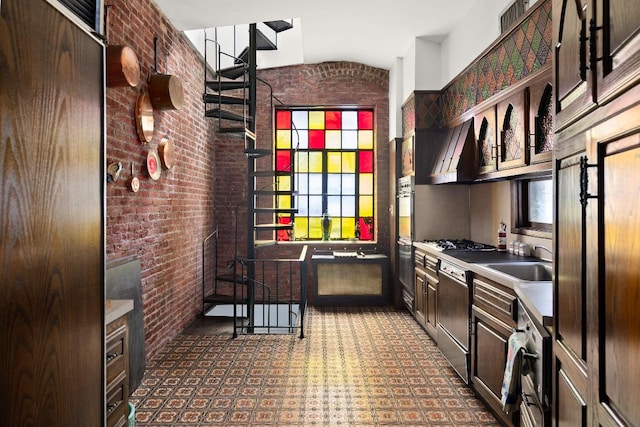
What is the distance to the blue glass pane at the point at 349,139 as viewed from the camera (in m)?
7.16

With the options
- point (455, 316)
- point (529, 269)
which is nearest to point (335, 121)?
point (455, 316)

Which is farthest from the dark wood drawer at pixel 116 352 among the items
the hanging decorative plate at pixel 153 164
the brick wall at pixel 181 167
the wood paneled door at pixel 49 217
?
the hanging decorative plate at pixel 153 164

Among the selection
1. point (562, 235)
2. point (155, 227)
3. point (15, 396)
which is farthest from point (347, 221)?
point (15, 396)

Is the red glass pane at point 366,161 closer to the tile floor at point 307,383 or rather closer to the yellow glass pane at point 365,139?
the yellow glass pane at point 365,139

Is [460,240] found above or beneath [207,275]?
above

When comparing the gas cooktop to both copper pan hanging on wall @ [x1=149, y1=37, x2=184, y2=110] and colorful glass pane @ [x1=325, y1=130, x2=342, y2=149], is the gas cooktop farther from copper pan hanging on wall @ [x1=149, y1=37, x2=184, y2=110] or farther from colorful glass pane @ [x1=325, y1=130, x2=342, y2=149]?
copper pan hanging on wall @ [x1=149, y1=37, x2=184, y2=110]

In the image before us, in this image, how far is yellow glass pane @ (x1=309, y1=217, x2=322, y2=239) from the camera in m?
7.13

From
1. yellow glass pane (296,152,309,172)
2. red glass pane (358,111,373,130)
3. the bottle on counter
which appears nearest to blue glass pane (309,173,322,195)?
yellow glass pane (296,152,309,172)

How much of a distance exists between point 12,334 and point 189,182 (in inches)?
176

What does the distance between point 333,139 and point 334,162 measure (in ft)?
1.17

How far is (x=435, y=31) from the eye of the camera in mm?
5355

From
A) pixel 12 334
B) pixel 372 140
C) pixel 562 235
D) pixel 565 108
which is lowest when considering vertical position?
pixel 12 334

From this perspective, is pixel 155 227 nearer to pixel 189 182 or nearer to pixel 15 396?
pixel 189 182

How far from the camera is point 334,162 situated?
716 centimetres
